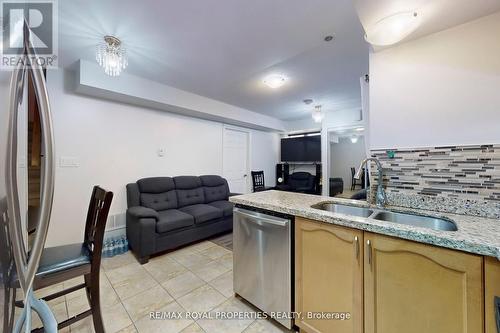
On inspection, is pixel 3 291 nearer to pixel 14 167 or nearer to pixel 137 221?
pixel 14 167

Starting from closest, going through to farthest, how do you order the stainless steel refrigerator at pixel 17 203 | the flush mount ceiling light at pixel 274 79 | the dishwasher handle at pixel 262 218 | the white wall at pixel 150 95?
1. the stainless steel refrigerator at pixel 17 203
2. the dishwasher handle at pixel 262 218
3. the white wall at pixel 150 95
4. the flush mount ceiling light at pixel 274 79

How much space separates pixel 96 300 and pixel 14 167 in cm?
128

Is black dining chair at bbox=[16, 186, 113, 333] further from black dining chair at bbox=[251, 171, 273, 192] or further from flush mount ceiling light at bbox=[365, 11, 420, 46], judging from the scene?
black dining chair at bbox=[251, 171, 273, 192]

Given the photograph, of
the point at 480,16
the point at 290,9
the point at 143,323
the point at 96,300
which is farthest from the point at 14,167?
the point at 480,16

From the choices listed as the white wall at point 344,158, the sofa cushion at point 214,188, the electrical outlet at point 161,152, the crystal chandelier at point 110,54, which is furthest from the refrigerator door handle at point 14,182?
the white wall at point 344,158

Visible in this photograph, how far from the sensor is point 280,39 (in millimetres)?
1983

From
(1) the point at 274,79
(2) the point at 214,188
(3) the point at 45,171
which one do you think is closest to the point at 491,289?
(3) the point at 45,171

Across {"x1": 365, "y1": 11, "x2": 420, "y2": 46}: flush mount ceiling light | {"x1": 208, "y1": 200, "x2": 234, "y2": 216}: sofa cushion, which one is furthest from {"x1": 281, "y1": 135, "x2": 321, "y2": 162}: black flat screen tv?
{"x1": 365, "y1": 11, "x2": 420, "y2": 46}: flush mount ceiling light

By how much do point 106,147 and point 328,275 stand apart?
3279 millimetres

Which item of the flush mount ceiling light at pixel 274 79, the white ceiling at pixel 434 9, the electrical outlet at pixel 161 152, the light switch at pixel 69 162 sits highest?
the flush mount ceiling light at pixel 274 79

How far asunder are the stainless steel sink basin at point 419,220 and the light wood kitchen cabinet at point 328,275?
39 centimetres

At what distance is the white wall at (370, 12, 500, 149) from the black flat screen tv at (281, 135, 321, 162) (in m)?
3.68

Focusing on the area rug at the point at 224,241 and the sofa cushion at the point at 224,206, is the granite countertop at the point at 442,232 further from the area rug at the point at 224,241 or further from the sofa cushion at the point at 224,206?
the sofa cushion at the point at 224,206

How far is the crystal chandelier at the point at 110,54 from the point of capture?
1931 millimetres
